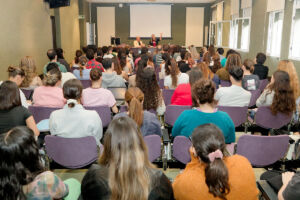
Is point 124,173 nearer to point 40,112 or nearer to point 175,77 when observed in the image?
point 40,112

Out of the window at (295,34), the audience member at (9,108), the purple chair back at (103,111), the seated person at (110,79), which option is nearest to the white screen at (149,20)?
the window at (295,34)

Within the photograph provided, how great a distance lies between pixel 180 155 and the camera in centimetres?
258

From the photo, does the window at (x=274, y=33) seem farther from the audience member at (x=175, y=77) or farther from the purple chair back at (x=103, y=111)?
the purple chair back at (x=103, y=111)

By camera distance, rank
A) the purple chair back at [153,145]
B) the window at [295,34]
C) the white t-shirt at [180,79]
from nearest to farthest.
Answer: the purple chair back at [153,145], the white t-shirt at [180,79], the window at [295,34]

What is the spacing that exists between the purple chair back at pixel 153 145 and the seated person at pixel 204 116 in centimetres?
26

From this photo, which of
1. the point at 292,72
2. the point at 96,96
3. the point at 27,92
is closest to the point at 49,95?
the point at 96,96

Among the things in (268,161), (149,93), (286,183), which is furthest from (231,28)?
(286,183)

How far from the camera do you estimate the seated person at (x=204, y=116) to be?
2461 mm

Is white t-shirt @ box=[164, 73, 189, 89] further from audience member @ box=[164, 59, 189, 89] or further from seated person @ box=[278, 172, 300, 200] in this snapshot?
seated person @ box=[278, 172, 300, 200]

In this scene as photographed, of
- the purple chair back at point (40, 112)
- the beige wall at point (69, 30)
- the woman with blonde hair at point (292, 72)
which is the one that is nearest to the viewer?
the purple chair back at point (40, 112)

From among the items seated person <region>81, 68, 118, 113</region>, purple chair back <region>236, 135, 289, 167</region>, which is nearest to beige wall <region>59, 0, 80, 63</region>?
seated person <region>81, 68, 118, 113</region>

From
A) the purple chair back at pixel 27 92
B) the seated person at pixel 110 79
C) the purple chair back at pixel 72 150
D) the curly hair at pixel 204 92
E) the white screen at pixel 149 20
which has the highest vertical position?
the white screen at pixel 149 20

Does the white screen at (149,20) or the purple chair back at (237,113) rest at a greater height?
the white screen at (149,20)

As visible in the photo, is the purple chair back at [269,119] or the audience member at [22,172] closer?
the audience member at [22,172]
